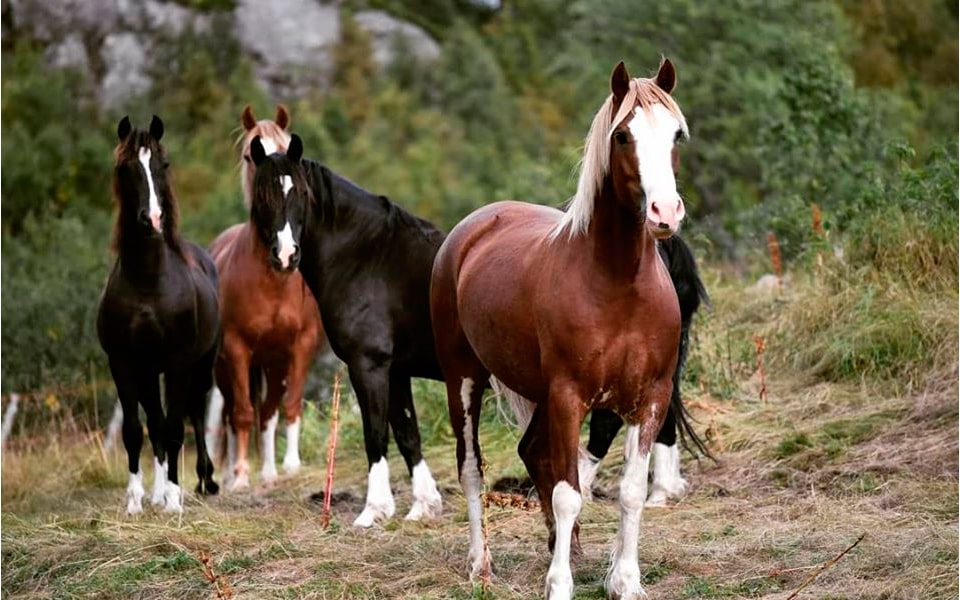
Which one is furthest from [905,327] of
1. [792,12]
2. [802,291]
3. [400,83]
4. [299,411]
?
[400,83]

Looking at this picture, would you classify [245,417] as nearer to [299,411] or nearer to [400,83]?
[299,411]

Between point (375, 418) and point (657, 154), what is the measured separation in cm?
341

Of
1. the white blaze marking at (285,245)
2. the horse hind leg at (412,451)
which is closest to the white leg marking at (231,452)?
the horse hind leg at (412,451)

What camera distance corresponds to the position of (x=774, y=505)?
7254 mm

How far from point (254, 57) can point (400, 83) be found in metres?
3.63

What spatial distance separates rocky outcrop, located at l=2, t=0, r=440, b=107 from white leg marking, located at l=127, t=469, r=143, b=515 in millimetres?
24486

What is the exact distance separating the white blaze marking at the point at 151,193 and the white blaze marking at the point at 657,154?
4015 millimetres

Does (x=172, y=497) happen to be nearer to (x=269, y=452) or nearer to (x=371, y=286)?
(x=371, y=286)

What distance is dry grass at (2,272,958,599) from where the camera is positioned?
584 cm

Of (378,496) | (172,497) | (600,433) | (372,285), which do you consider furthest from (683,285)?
(172,497)

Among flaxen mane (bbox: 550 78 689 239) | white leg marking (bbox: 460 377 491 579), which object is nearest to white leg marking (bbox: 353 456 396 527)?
white leg marking (bbox: 460 377 491 579)

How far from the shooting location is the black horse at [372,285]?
26.3 feet

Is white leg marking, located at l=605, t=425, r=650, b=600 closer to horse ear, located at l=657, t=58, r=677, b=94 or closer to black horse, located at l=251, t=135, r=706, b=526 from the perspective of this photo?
horse ear, located at l=657, t=58, r=677, b=94

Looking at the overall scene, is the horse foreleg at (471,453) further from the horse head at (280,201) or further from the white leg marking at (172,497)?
the white leg marking at (172,497)
